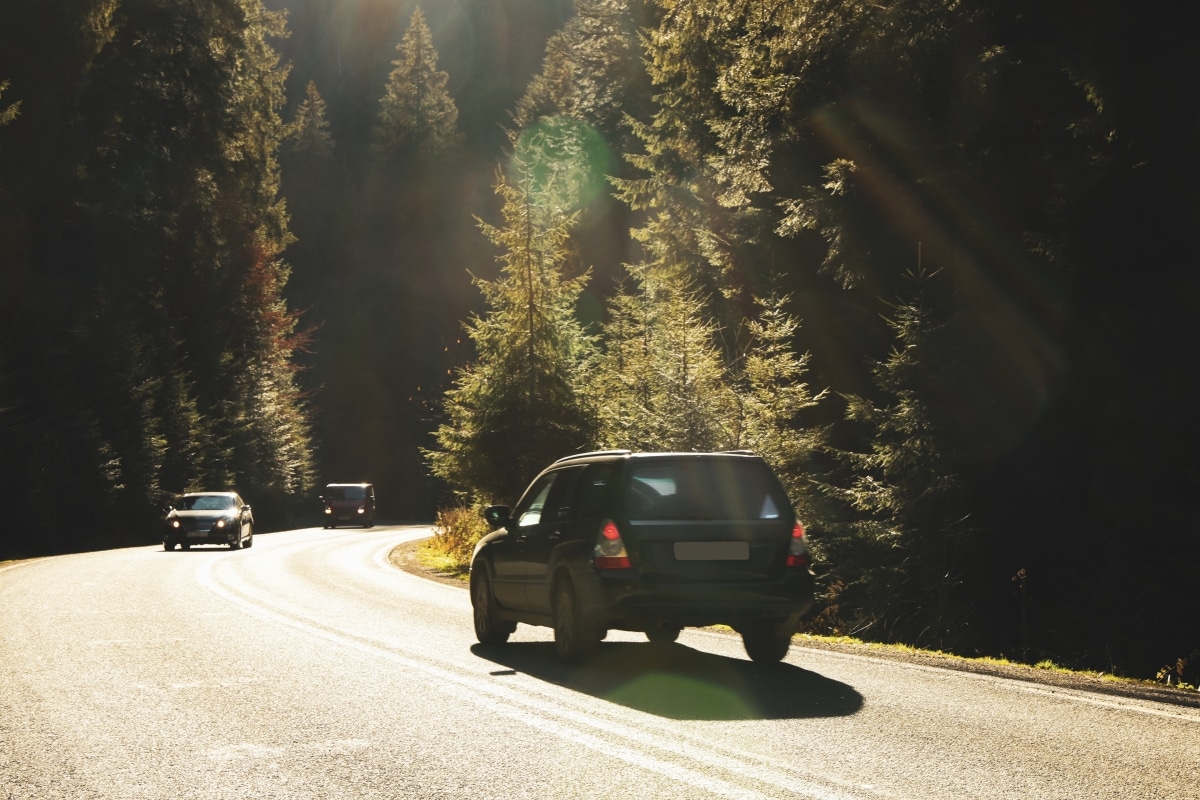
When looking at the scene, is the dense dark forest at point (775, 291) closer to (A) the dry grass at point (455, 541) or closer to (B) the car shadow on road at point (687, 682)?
(A) the dry grass at point (455, 541)

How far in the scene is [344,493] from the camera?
6056 centimetres

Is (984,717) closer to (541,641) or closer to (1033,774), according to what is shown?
(1033,774)

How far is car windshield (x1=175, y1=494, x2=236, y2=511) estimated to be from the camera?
3606 centimetres

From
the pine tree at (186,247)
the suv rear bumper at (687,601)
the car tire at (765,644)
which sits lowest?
the car tire at (765,644)

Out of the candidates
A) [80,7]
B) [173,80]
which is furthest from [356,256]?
[80,7]

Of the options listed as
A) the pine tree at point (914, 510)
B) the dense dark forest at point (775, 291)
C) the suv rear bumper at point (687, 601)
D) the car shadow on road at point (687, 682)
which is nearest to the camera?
the car shadow on road at point (687, 682)

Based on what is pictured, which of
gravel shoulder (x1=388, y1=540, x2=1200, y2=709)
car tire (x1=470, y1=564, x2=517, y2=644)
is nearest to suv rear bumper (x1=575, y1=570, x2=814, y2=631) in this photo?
gravel shoulder (x1=388, y1=540, x2=1200, y2=709)

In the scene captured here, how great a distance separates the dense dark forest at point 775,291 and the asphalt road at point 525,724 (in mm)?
3578

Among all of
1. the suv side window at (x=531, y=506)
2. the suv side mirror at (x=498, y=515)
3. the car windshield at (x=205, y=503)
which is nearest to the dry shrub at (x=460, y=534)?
the car windshield at (x=205, y=503)

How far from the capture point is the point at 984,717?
8367 millimetres

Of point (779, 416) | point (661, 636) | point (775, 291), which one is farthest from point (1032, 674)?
point (775, 291)

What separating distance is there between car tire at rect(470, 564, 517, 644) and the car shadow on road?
0.41 feet

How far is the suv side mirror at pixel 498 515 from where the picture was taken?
12219 millimetres

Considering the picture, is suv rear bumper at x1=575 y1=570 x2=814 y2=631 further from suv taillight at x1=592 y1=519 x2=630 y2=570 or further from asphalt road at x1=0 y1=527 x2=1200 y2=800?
asphalt road at x1=0 y1=527 x2=1200 y2=800
